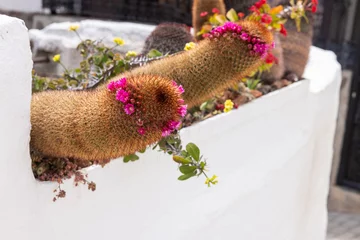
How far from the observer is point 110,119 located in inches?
46.8

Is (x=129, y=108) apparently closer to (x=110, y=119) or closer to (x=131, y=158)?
(x=110, y=119)

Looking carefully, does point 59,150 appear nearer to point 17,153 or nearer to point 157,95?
point 17,153

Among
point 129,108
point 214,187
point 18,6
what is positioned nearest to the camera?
point 129,108

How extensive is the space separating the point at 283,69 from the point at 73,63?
5.22ft

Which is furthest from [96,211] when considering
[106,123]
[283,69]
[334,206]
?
[334,206]

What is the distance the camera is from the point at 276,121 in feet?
8.58

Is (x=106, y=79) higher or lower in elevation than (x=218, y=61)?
lower

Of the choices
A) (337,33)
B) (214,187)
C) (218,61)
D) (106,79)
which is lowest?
(214,187)

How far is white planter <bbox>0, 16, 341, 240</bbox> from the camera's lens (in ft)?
3.99

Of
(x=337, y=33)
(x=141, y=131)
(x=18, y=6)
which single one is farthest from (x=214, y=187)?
(x=18, y=6)

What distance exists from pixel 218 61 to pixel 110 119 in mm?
591

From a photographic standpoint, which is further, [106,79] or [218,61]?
[106,79]

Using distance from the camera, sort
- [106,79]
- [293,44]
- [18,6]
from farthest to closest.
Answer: [18,6], [293,44], [106,79]

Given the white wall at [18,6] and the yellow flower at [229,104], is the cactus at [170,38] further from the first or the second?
the white wall at [18,6]
